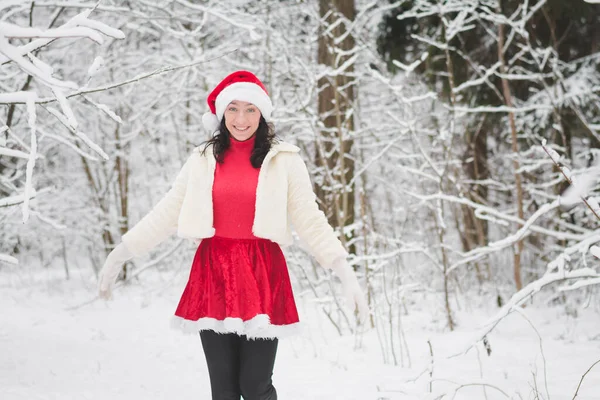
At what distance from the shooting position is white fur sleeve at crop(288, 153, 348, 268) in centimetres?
229

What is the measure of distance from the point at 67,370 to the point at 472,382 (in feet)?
8.53

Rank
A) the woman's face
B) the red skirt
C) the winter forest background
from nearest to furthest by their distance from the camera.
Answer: the red skirt < the woman's face < the winter forest background

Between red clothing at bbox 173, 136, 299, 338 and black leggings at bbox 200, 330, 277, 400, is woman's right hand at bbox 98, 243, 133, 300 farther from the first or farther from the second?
black leggings at bbox 200, 330, 277, 400

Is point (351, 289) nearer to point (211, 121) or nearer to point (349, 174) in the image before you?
point (211, 121)

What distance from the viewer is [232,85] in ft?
8.07

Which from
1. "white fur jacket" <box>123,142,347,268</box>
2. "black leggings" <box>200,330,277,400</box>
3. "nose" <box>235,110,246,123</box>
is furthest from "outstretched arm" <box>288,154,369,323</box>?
"black leggings" <box>200,330,277,400</box>

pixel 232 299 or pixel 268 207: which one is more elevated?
pixel 268 207

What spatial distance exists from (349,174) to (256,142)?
4622mm

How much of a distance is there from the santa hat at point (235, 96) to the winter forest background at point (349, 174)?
0.59 feet

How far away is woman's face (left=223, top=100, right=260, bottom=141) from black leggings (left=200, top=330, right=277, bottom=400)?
862 mm

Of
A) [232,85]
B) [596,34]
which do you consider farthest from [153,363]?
[596,34]

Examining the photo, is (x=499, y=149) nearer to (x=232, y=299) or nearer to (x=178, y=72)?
(x=178, y=72)

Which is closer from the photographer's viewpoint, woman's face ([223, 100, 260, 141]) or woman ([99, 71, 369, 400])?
woman ([99, 71, 369, 400])

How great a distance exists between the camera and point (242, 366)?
87.8 inches
